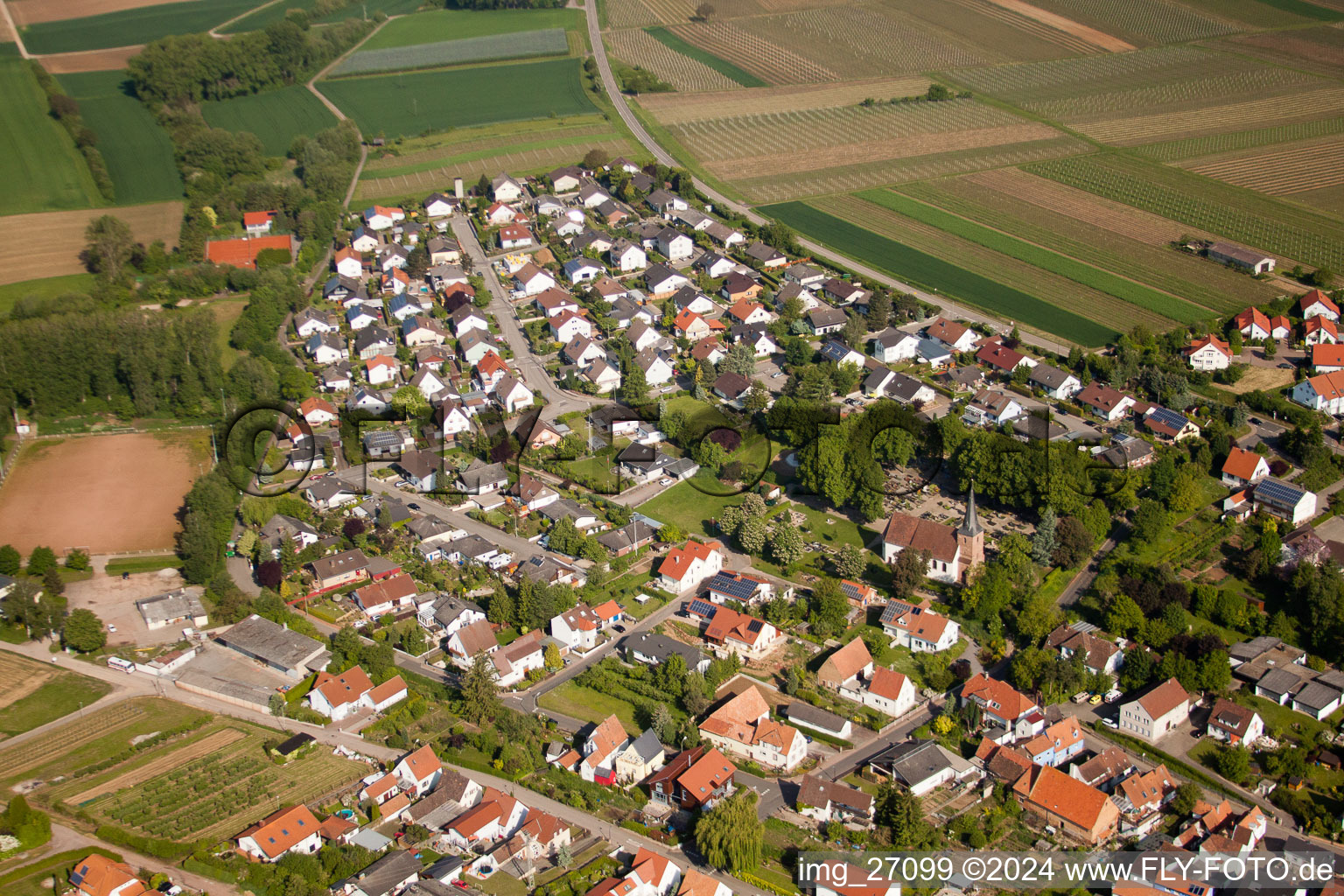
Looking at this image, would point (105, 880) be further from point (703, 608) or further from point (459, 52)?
point (459, 52)

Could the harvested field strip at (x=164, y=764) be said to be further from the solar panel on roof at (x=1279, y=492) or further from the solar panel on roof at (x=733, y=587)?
the solar panel on roof at (x=1279, y=492)

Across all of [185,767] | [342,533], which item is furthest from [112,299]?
[185,767]

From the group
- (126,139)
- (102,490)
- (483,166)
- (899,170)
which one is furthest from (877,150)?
(102,490)

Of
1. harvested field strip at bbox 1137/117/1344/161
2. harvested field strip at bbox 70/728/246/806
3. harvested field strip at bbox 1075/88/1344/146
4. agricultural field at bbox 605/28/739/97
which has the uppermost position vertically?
agricultural field at bbox 605/28/739/97

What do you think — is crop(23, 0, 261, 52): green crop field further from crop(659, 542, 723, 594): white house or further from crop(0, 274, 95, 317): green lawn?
crop(659, 542, 723, 594): white house

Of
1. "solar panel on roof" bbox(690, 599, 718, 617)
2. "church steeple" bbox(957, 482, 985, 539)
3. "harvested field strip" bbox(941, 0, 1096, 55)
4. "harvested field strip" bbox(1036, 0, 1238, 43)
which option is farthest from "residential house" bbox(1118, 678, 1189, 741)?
"harvested field strip" bbox(1036, 0, 1238, 43)

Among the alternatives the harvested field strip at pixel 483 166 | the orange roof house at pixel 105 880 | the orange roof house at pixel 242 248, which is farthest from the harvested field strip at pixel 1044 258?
the orange roof house at pixel 105 880

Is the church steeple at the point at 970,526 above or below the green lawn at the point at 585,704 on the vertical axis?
above
